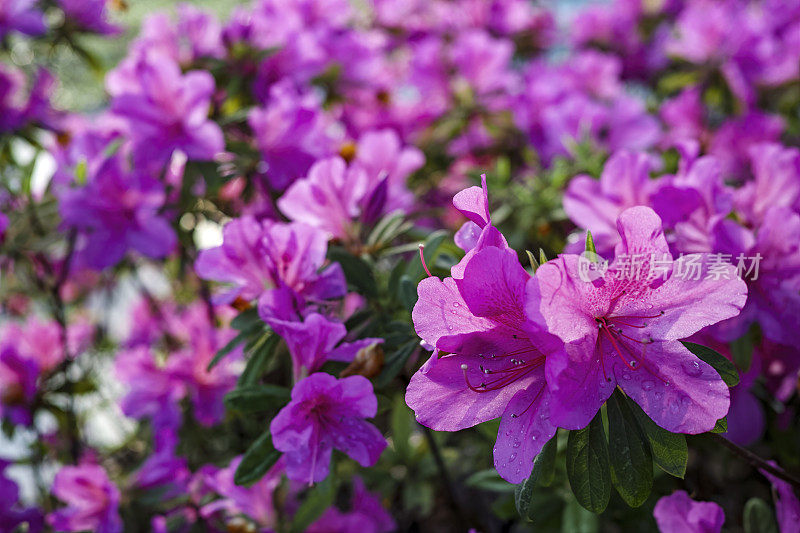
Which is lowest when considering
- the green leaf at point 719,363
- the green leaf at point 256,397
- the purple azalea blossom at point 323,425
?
the green leaf at point 256,397

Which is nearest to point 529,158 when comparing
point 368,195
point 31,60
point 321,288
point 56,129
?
point 368,195

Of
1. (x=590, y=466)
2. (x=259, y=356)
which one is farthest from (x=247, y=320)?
(x=590, y=466)

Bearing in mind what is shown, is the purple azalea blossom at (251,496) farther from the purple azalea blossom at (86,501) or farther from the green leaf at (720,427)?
the green leaf at (720,427)

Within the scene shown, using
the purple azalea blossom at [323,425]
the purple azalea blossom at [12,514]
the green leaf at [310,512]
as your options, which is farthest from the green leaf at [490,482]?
the purple azalea blossom at [12,514]

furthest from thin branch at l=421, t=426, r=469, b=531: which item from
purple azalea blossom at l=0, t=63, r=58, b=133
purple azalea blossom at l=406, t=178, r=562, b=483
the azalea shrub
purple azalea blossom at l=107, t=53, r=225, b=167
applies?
purple azalea blossom at l=0, t=63, r=58, b=133

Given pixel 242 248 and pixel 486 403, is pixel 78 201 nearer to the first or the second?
pixel 242 248

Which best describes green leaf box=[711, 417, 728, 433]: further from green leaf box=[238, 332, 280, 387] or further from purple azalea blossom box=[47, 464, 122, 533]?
purple azalea blossom box=[47, 464, 122, 533]

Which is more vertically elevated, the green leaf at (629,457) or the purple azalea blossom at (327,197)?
the purple azalea blossom at (327,197)
